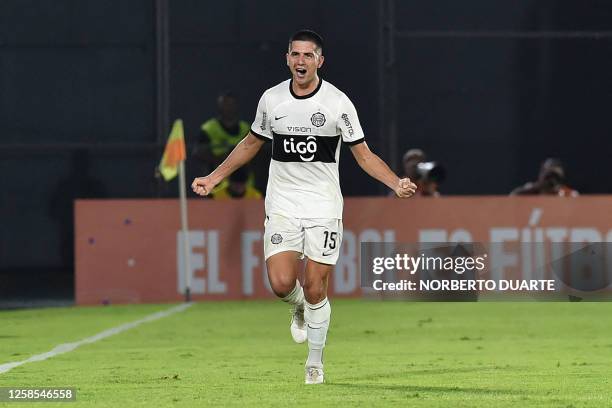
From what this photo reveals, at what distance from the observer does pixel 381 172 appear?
10617 millimetres

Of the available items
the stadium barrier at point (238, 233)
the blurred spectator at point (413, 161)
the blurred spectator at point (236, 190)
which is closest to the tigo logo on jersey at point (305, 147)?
the stadium barrier at point (238, 233)

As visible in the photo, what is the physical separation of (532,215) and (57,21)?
7.16 m

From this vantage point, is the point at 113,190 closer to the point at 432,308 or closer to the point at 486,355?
the point at 432,308

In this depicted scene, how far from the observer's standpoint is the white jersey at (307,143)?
10.5 metres

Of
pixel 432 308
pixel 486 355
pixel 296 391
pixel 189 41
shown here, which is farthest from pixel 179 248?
pixel 296 391

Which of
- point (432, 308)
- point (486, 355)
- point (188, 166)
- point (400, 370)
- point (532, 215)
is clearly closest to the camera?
point (400, 370)

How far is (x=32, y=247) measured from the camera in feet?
74.8

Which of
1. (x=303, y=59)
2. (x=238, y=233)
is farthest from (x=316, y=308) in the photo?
(x=238, y=233)

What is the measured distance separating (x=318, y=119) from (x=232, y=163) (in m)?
0.74

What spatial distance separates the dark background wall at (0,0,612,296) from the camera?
74.3ft

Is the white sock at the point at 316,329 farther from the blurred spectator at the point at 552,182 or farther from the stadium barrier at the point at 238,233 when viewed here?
the blurred spectator at the point at 552,182

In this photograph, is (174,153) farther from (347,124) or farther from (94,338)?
(347,124)

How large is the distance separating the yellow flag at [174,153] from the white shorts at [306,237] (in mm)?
9122

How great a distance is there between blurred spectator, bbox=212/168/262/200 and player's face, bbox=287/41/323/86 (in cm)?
986
